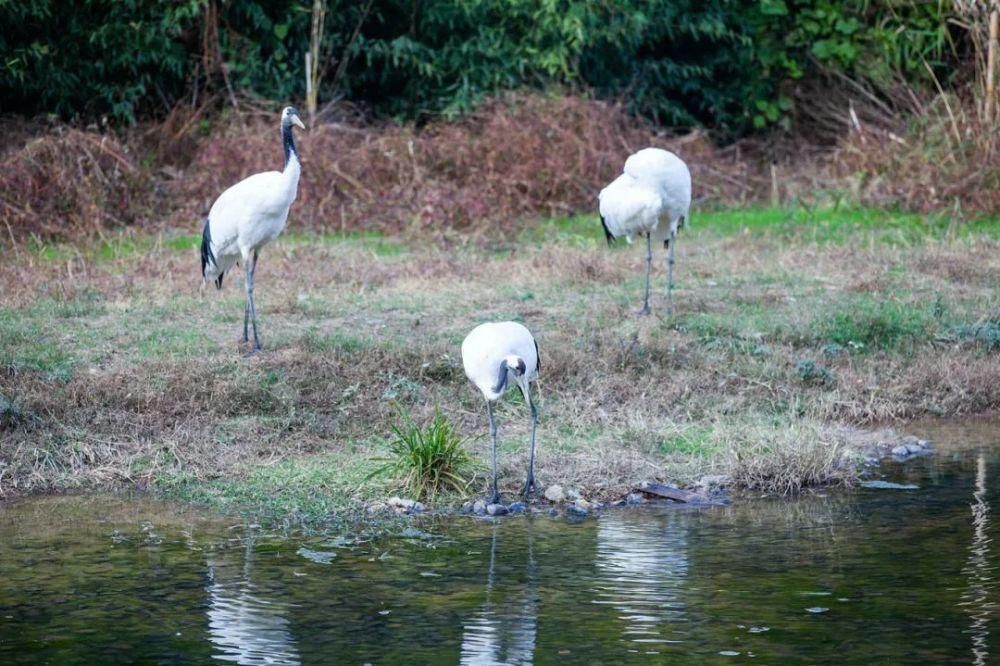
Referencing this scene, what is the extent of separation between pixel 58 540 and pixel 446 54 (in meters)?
11.5

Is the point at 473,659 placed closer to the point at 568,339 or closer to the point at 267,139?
the point at 568,339

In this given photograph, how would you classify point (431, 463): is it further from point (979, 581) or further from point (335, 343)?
point (979, 581)

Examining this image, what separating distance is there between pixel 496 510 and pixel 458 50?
35.7ft

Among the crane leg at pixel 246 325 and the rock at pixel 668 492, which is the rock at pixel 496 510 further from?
the crane leg at pixel 246 325

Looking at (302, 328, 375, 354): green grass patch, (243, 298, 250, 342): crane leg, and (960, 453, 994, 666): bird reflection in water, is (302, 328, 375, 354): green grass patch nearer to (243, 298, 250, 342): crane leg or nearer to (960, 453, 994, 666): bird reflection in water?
(243, 298, 250, 342): crane leg

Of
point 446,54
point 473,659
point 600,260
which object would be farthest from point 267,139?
point 473,659

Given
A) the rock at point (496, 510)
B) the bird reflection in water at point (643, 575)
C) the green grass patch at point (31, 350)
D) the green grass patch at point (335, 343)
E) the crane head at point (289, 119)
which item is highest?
the crane head at point (289, 119)

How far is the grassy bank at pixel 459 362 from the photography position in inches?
305

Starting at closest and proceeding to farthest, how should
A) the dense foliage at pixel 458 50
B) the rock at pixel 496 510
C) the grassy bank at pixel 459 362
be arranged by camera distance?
the rock at pixel 496 510
the grassy bank at pixel 459 362
the dense foliage at pixel 458 50

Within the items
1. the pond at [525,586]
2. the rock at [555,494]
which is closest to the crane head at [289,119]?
the pond at [525,586]

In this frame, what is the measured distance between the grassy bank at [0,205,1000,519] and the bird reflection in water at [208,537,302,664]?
39.5 inches

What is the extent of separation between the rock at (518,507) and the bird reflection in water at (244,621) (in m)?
1.48

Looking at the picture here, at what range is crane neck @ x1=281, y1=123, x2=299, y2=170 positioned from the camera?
974cm

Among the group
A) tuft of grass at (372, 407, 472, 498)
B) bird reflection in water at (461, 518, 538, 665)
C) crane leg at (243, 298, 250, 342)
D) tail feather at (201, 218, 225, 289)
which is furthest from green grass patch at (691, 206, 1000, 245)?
bird reflection in water at (461, 518, 538, 665)
